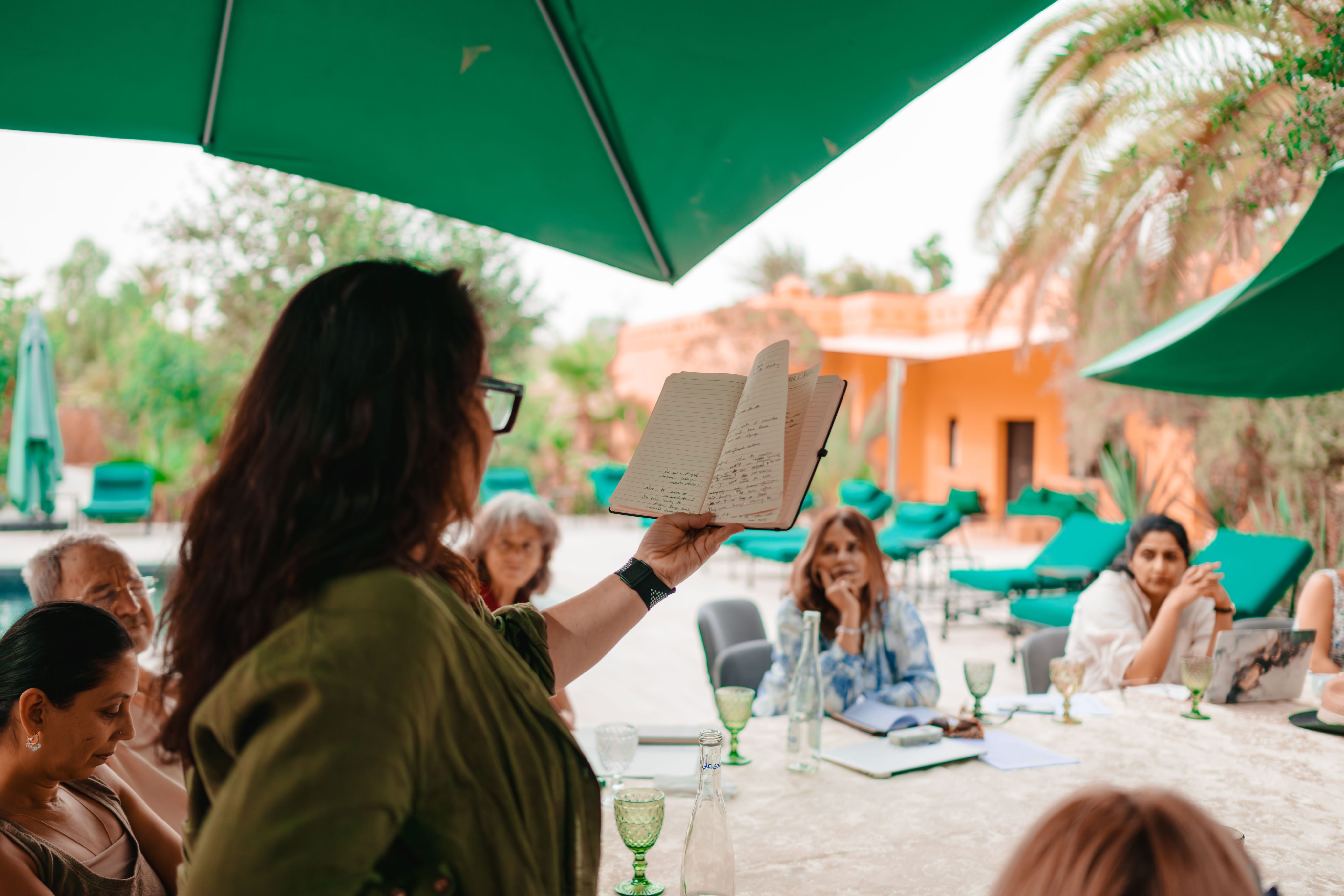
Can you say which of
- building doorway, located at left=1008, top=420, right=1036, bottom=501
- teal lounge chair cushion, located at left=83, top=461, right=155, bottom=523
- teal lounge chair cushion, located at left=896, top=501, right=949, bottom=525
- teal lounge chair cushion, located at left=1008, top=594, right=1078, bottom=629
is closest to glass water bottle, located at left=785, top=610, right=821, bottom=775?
teal lounge chair cushion, located at left=1008, top=594, right=1078, bottom=629

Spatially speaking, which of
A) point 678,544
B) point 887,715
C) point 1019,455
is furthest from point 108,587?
point 1019,455

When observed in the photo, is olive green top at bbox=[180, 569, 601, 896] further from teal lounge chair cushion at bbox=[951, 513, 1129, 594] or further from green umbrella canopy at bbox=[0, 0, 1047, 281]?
teal lounge chair cushion at bbox=[951, 513, 1129, 594]

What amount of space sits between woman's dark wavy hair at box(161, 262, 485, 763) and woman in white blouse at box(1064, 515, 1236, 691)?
9.20 feet

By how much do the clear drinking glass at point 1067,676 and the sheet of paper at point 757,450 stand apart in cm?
150

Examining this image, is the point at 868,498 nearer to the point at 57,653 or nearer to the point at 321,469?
the point at 57,653

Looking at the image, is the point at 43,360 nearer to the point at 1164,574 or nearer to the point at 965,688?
the point at 965,688

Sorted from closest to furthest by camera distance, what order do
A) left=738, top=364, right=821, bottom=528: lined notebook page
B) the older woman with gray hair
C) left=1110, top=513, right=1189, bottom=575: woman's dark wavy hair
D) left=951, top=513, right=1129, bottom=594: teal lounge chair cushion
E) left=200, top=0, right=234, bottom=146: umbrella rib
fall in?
1. left=738, top=364, right=821, bottom=528: lined notebook page
2. left=200, top=0, right=234, bottom=146: umbrella rib
3. left=1110, top=513, right=1189, bottom=575: woman's dark wavy hair
4. the older woman with gray hair
5. left=951, top=513, right=1129, bottom=594: teal lounge chair cushion

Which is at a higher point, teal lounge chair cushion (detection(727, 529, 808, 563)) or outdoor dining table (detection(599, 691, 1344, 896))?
outdoor dining table (detection(599, 691, 1344, 896))

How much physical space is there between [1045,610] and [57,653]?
237 inches

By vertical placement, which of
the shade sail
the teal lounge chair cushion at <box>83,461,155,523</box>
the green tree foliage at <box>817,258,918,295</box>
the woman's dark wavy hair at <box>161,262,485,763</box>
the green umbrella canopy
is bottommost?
the teal lounge chair cushion at <box>83,461,155,523</box>

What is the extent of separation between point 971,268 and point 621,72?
103 feet

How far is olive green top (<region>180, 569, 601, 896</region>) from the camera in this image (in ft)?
2.39

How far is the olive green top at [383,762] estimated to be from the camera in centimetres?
73

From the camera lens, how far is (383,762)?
0.75 meters
